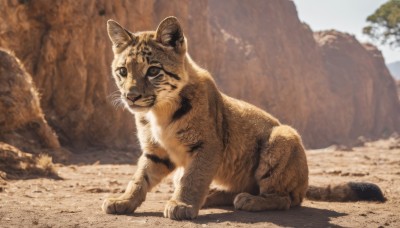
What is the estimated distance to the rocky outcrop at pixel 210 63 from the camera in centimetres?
1390

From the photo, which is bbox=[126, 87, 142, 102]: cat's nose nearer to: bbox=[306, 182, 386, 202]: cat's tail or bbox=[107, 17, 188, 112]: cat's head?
bbox=[107, 17, 188, 112]: cat's head

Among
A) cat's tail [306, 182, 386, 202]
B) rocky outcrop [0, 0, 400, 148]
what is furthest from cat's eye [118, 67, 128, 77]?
rocky outcrop [0, 0, 400, 148]

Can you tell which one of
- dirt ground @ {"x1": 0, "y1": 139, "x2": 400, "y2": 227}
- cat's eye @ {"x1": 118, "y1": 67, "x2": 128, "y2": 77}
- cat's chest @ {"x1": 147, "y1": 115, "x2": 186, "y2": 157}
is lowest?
dirt ground @ {"x1": 0, "y1": 139, "x2": 400, "y2": 227}

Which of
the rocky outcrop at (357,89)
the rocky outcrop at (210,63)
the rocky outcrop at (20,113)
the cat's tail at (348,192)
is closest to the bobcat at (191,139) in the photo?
the cat's tail at (348,192)

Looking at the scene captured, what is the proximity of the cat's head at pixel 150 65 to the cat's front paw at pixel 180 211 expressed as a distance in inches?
38.8

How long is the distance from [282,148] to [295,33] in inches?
1260

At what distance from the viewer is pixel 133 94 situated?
466cm

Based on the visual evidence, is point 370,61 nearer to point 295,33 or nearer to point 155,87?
point 295,33

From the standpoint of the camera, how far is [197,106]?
505cm

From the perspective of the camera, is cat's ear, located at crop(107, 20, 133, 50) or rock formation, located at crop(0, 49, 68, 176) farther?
rock formation, located at crop(0, 49, 68, 176)

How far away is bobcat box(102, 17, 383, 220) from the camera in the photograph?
480 cm

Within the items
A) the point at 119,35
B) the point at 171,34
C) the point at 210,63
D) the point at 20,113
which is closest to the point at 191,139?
the point at 171,34

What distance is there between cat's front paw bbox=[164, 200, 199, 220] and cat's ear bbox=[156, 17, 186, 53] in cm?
163

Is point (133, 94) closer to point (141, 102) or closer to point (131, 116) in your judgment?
point (141, 102)
